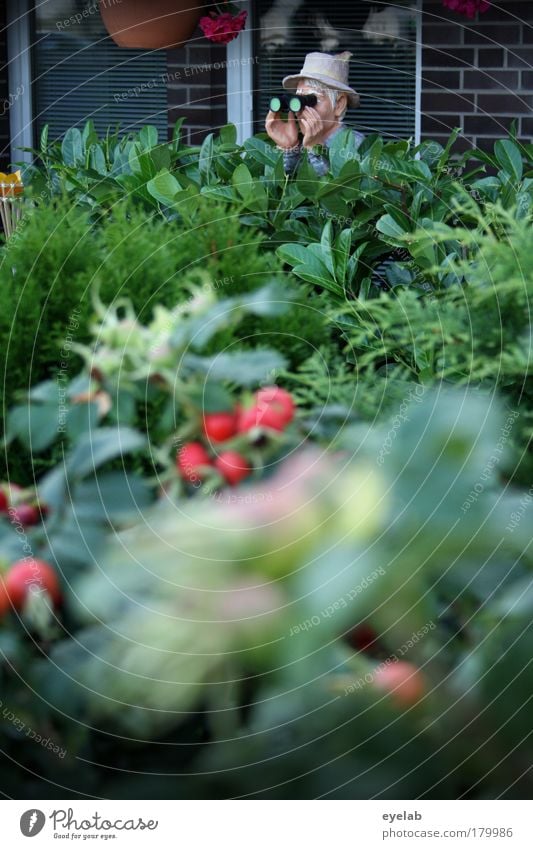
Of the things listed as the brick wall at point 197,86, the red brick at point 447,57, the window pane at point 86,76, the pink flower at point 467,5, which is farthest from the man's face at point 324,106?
the window pane at point 86,76

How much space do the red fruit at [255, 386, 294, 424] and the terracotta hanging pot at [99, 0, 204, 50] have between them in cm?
412

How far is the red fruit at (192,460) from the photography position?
2.87 ft

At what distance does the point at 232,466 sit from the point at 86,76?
226 inches

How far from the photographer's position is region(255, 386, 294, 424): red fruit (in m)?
0.89

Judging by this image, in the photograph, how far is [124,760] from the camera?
0.82 meters

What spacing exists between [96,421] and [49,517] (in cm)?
8

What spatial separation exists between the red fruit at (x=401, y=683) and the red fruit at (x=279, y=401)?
20 cm

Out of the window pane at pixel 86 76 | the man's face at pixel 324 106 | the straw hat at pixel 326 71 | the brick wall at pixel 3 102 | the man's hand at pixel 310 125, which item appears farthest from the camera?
the brick wall at pixel 3 102

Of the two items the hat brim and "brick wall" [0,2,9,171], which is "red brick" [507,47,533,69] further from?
"brick wall" [0,2,9,171]

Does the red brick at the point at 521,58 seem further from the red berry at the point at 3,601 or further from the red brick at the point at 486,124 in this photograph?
the red berry at the point at 3,601

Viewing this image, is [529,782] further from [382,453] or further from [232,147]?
[232,147]

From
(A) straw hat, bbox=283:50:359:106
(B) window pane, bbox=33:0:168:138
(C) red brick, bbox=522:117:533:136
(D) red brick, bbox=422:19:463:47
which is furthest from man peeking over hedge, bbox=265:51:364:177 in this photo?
(B) window pane, bbox=33:0:168:138

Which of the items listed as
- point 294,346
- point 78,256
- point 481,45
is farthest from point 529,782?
point 481,45

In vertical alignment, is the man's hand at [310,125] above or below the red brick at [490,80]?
below
